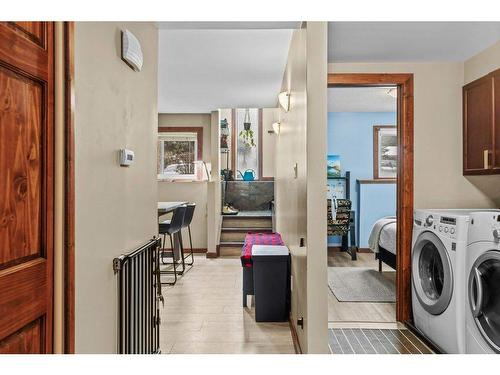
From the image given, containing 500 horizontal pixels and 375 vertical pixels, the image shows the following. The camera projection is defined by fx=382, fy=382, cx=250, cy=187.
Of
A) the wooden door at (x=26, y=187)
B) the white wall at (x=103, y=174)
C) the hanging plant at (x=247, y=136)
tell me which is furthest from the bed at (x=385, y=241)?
the wooden door at (x=26, y=187)

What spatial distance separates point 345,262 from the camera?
589 cm

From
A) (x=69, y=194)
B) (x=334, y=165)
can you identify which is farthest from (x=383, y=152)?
(x=69, y=194)

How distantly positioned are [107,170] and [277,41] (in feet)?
7.12

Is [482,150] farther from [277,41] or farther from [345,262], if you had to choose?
[345,262]

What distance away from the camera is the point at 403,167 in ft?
11.0

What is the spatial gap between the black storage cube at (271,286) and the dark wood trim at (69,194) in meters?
2.08

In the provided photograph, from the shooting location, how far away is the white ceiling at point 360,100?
5031 mm

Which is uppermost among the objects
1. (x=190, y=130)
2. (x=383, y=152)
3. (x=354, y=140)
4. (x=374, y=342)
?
(x=190, y=130)

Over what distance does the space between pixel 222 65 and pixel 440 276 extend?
9.19 feet

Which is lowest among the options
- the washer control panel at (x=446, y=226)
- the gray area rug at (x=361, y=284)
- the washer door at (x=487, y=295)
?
the gray area rug at (x=361, y=284)

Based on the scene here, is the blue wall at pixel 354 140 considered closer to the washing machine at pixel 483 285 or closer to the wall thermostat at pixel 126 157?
the washing machine at pixel 483 285

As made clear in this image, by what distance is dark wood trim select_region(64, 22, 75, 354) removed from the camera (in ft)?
4.32

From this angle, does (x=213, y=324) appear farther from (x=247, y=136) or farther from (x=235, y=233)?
(x=247, y=136)

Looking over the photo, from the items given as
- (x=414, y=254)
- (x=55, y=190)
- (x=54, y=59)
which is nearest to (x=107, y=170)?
(x=55, y=190)
